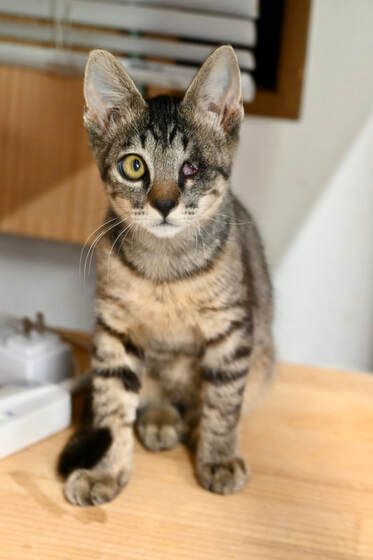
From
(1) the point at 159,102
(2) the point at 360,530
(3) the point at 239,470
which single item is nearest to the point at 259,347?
(3) the point at 239,470

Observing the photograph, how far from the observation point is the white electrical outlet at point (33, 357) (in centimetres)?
119

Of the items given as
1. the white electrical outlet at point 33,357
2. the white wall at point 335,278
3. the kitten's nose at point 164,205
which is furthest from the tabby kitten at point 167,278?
the white wall at point 335,278

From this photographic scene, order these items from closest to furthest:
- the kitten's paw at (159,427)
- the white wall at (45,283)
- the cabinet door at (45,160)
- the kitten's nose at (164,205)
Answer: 1. the kitten's nose at (164,205)
2. the kitten's paw at (159,427)
3. the cabinet door at (45,160)
4. the white wall at (45,283)

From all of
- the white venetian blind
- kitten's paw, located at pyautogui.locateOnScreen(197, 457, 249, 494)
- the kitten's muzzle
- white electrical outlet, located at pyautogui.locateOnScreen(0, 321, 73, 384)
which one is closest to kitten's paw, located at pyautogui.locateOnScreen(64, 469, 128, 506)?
kitten's paw, located at pyautogui.locateOnScreen(197, 457, 249, 494)

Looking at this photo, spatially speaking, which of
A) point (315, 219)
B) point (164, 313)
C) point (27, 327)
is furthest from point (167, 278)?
point (315, 219)

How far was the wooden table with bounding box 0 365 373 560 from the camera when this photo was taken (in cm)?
86

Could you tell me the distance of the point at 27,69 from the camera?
47.5 inches

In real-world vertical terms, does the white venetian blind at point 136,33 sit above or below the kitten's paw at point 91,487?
above

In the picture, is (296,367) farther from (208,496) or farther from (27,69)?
(27,69)

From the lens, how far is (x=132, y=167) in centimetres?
90

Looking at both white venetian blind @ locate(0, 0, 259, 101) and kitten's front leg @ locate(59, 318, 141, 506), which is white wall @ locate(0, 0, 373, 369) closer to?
white venetian blind @ locate(0, 0, 259, 101)

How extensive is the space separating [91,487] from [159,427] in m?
0.19

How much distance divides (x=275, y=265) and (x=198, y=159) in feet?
2.18

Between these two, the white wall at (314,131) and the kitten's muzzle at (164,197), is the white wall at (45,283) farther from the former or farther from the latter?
the kitten's muzzle at (164,197)
